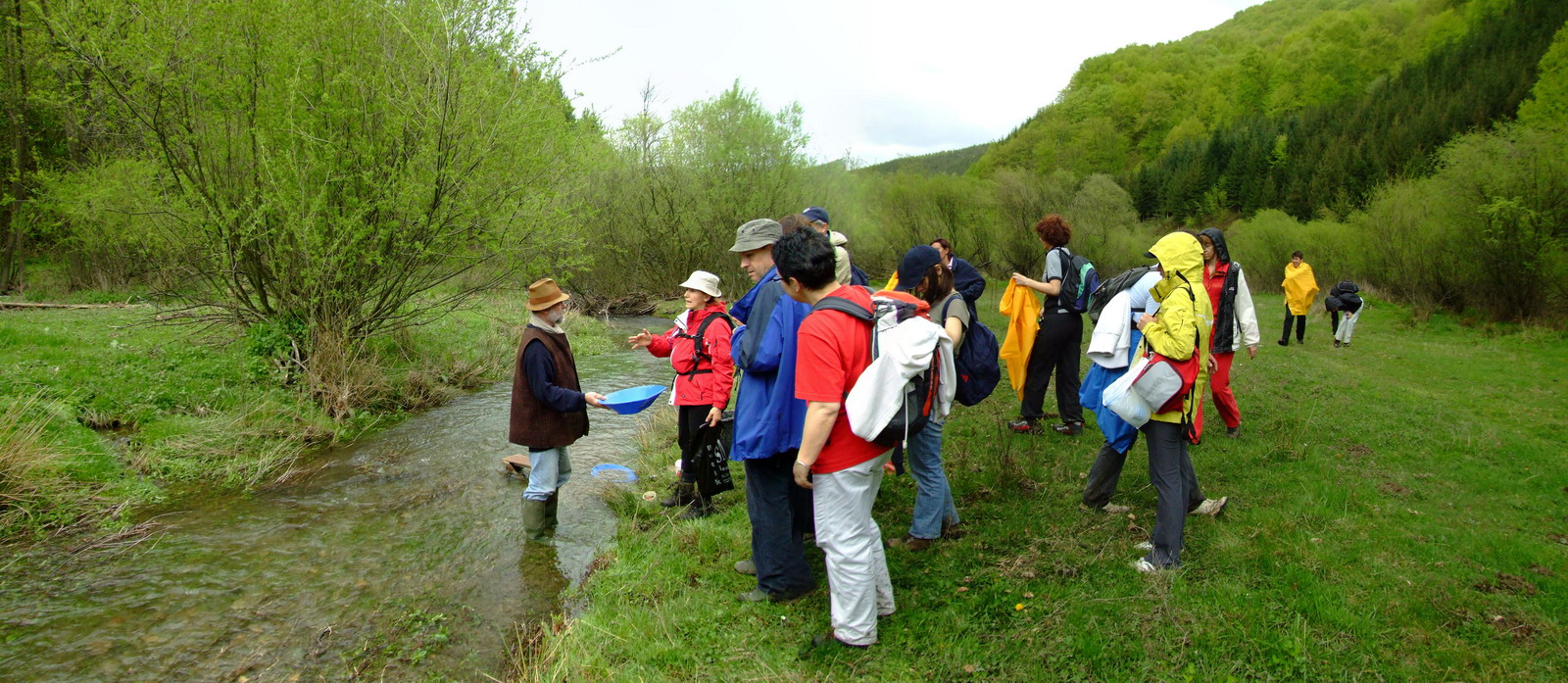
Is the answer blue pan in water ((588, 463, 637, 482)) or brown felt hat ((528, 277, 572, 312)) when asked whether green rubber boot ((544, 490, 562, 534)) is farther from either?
brown felt hat ((528, 277, 572, 312))

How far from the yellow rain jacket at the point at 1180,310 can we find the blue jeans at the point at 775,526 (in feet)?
6.66

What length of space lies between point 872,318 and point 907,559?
1.74 m

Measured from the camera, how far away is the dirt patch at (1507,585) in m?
3.57

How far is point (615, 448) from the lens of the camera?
8023 mm

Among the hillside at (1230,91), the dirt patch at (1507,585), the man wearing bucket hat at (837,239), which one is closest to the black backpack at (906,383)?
the man wearing bucket hat at (837,239)

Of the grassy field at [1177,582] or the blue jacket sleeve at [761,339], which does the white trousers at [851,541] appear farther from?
the blue jacket sleeve at [761,339]

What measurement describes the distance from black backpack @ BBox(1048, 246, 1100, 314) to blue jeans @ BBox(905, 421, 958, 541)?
100 inches

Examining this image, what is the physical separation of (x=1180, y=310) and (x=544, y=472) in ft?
13.7

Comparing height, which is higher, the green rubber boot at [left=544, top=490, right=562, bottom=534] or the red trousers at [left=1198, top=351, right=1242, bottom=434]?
the red trousers at [left=1198, top=351, right=1242, bottom=434]

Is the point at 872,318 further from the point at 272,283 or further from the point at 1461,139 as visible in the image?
the point at 1461,139

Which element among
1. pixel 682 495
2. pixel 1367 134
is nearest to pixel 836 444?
pixel 682 495

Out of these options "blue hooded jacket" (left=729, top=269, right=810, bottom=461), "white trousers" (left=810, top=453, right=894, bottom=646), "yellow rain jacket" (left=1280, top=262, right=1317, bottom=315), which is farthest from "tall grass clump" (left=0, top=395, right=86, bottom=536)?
"yellow rain jacket" (left=1280, top=262, right=1317, bottom=315)

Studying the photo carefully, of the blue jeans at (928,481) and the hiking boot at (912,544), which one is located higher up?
the blue jeans at (928,481)

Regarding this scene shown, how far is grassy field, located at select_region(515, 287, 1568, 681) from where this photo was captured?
3197 millimetres
